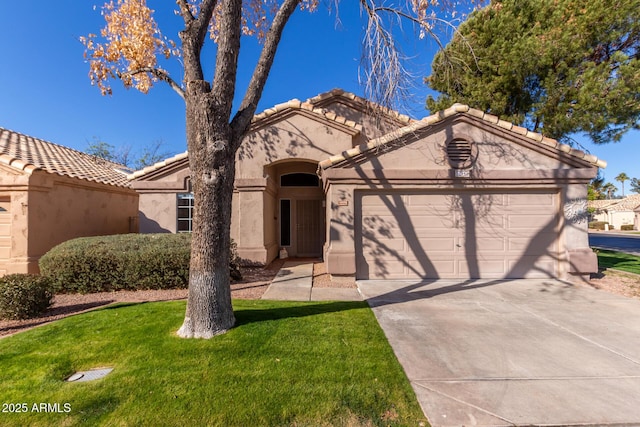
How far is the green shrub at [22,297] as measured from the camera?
214 inches

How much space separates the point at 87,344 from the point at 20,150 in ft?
36.4

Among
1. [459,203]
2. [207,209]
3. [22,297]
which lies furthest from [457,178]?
[22,297]

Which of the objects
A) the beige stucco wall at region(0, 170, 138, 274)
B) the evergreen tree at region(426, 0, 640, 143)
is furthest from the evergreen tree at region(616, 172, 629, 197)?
the beige stucco wall at region(0, 170, 138, 274)

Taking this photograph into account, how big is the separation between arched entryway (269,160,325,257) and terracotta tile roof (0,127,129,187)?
23.3 feet

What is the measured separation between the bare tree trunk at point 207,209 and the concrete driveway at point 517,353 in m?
2.81

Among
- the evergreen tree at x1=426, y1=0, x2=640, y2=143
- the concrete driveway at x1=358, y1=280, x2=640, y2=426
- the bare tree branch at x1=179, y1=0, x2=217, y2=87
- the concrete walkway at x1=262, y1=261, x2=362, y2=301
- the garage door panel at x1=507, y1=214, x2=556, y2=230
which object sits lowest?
the concrete driveway at x1=358, y1=280, x2=640, y2=426

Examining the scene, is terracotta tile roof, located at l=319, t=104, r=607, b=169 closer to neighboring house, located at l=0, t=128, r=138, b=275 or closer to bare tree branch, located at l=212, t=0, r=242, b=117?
bare tree branch, located at l=212, t=0, r=242, b=117

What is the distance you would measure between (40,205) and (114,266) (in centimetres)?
371

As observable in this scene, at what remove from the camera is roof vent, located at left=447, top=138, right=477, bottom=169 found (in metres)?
8.41

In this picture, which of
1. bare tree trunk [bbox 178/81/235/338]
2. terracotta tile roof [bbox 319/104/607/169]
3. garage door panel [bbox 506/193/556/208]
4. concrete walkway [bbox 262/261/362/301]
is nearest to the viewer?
bare tree trunk [bbox 178/81/235/338]

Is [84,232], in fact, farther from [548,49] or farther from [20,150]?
[548,49]

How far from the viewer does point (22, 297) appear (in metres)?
5.48

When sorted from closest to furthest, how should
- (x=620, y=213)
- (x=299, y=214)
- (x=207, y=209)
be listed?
(x=207, y=209), (x=299, y=214), (x=620, y=213)

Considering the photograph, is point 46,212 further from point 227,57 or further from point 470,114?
point 470,114
